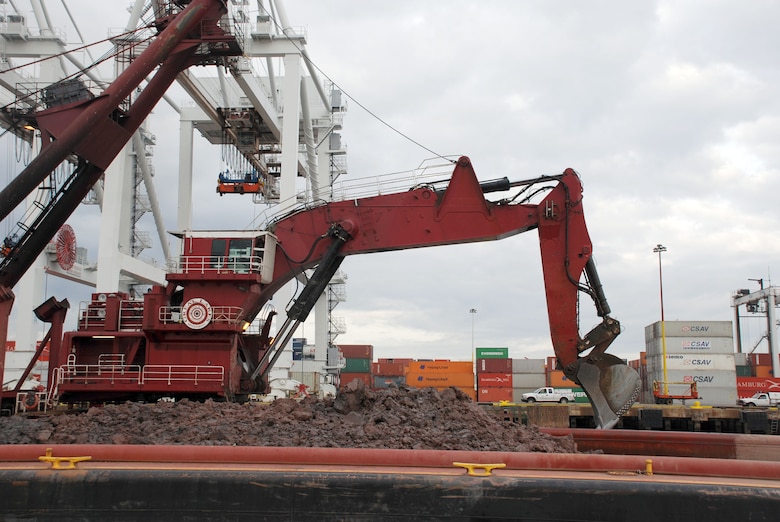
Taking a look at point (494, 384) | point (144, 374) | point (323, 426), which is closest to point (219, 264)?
point (144, 374)

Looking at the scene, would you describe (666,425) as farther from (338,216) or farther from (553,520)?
(553,520)

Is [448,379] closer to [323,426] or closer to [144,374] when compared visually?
[144,374]

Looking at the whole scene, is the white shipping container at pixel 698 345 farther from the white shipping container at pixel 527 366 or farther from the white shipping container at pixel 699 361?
the white shipping container at pixel 527 366

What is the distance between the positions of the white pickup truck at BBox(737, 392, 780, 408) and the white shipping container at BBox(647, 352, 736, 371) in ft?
18.3

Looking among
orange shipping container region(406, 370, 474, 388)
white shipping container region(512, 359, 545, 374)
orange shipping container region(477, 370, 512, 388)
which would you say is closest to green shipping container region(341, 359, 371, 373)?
orange shipping container region(406, 370, 474, 388)

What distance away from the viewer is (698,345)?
39.3 metres

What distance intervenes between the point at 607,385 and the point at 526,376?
108 feet

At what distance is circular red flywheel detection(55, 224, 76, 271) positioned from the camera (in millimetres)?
43625

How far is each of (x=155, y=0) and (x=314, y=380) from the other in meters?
27.1

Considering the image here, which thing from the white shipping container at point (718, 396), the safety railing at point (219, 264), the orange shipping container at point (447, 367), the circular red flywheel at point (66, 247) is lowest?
the white shipping container at point (718, 396)

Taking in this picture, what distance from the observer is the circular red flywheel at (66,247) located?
1718 inches

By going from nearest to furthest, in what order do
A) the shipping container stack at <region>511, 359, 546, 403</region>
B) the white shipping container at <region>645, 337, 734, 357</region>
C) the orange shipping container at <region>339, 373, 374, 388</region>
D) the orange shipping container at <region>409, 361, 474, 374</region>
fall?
the white shipping container at <region>645, 337, 734, 357</region>, the orange shipping container at <region>409, 361, 474, 374</region>, the shipping container stack at <region>511, 359, 546, 403</region>, the orange shipping container at <region>339, 373, 374, 388</region>

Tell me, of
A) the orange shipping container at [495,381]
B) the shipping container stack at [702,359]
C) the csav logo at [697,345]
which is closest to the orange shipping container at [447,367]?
the orange shipping container at [495,381]

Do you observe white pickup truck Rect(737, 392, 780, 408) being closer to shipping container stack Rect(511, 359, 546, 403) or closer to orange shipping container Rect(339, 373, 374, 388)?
shipping container stack Rect(511, 359, 546, 403)
